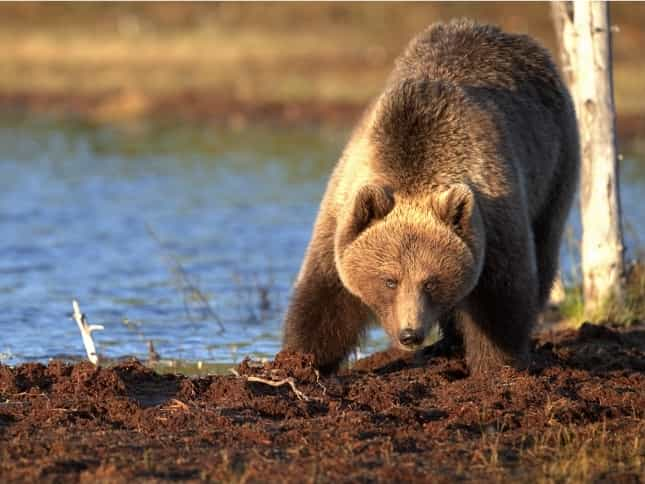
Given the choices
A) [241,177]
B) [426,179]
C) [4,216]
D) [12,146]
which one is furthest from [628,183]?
[426,179]

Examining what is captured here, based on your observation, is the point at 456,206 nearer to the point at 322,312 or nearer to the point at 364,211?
the point at 364,211

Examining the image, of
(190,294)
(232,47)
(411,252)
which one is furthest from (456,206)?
(232,47)

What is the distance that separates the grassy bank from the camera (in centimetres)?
2978

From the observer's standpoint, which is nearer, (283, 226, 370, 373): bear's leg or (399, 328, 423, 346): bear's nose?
(399, 328, 423, 346): bear's nose

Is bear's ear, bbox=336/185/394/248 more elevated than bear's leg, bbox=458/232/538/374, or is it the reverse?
bear's ear, bbox=336/185/394/248

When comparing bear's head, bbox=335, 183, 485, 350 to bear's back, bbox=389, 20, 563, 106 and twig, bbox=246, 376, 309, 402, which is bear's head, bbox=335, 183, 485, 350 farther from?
bear's back, bbox=389, 20, 563, 106

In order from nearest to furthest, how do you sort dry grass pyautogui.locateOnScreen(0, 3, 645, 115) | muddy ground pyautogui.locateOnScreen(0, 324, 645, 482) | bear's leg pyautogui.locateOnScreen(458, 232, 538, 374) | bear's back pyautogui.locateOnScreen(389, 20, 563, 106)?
1. muddy ground pyautogui.locateOnScreen(0, 324, 645, 482)
2. bear's leg pyautogui.locateOnScreen(458, 232, 538, 374)
3. bear's back pyautogui.locateOnScreen(389, 20, 563, 106)
4. dry grass pyautogui.locateOnScreen(0, 3, 645, 115)

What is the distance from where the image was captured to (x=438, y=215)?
7.31 meters

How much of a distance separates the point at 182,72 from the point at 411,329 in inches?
1017

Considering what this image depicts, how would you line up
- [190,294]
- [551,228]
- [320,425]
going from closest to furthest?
1. [320,425]
2. [551,228]
3. [190,294]

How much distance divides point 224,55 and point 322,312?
26.0 metres

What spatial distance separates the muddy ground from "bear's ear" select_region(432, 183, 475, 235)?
0.98 metres

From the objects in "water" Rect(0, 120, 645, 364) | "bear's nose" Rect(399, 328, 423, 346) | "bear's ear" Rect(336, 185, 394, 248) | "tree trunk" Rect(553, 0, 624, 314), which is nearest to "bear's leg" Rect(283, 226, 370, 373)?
"bear's ear" Rect(336, 185, 394, 248)

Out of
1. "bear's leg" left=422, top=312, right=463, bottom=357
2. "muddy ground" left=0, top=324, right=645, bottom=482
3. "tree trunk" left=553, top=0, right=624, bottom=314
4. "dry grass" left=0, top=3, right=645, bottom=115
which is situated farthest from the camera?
"dry grass" left=0, top=3, right=645, bottom=115
